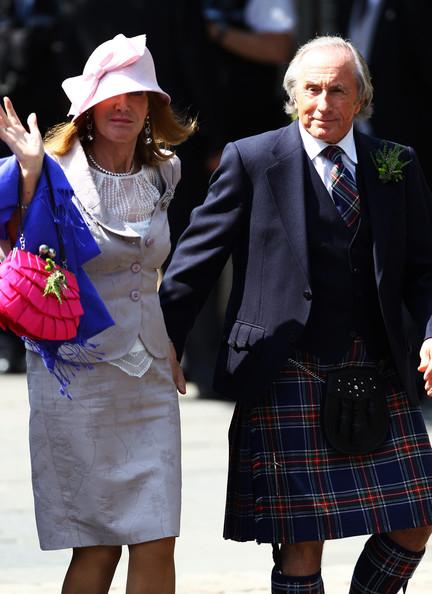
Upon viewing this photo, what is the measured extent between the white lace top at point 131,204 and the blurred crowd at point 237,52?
12.9 ft

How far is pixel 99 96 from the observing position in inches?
169

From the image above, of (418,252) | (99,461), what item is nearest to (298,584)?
(99,461)

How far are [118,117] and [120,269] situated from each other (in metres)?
0.42

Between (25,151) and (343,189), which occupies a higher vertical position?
(25,151)

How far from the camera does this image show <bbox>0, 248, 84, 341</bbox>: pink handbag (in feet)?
13.1

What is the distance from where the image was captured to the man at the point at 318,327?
4484 mm

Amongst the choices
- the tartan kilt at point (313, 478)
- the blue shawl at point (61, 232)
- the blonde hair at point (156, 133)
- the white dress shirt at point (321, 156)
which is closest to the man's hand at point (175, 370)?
the tartan kilt at point (313, 478)

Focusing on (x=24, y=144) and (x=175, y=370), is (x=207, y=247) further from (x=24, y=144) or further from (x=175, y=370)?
(x=24, y=144)

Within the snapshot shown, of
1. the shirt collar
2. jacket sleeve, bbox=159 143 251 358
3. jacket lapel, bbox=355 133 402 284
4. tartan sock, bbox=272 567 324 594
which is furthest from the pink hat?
tartan sock, bbox=272 567 324 594

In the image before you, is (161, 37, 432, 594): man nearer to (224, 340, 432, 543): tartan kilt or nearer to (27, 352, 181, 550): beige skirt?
(224, 340, 432, 543): tartan kilt

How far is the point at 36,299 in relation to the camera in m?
4.02

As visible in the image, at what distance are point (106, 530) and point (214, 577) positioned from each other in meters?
1.32

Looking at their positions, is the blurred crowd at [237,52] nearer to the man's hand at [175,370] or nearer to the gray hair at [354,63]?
the gray hair at [354,63]

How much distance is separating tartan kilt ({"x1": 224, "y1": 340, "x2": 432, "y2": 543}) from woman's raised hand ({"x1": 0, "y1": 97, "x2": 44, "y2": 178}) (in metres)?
0.95
